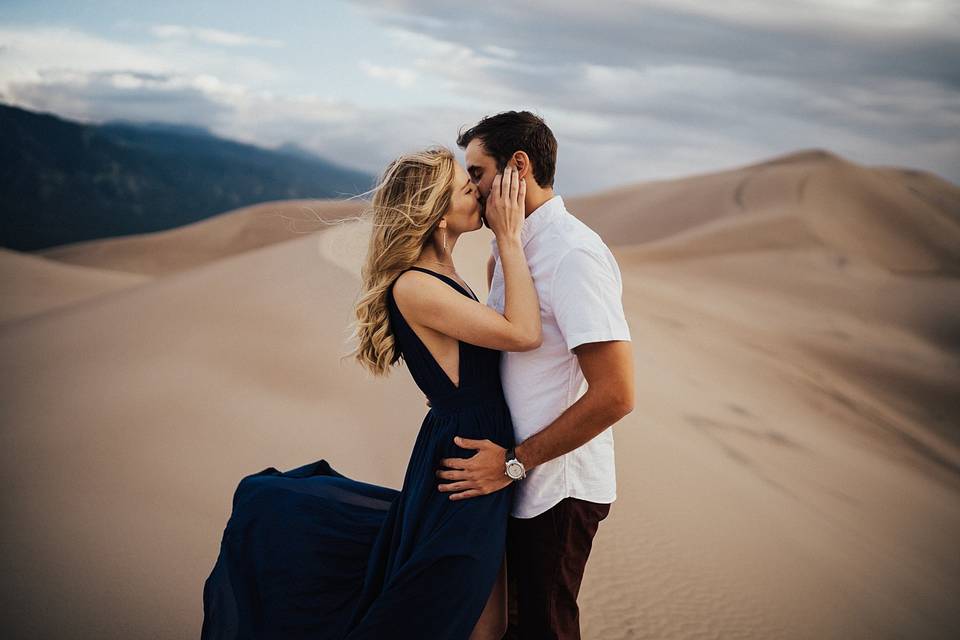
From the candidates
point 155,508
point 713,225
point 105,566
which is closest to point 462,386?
point 105,566

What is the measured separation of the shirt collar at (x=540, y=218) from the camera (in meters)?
2.84

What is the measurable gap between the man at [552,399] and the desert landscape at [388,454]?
801 millimetres

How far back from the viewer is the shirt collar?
9.31 feet

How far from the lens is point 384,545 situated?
3037mm

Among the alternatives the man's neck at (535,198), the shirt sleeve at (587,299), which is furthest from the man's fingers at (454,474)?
the man's neck at (535,198)

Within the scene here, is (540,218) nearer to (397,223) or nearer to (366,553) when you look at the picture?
(397,223)

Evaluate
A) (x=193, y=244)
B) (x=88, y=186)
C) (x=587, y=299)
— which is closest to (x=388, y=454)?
(x=587, y=299)

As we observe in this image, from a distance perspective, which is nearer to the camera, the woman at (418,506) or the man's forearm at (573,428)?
the man's forearm at (573,428)

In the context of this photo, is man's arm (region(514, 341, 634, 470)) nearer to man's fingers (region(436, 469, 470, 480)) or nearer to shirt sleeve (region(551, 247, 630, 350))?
shirt sleeve (region(551, 247, 630, 350))

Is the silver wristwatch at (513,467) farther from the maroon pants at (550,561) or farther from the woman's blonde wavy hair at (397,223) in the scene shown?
the woman's blonde wavy hair at (397,223)

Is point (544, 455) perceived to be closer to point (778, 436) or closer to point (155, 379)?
point (155, 379)

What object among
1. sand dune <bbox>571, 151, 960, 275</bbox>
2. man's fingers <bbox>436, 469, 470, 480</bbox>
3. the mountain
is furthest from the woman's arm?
the mountain

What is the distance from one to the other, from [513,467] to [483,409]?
26cm

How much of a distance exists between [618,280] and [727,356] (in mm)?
12921
